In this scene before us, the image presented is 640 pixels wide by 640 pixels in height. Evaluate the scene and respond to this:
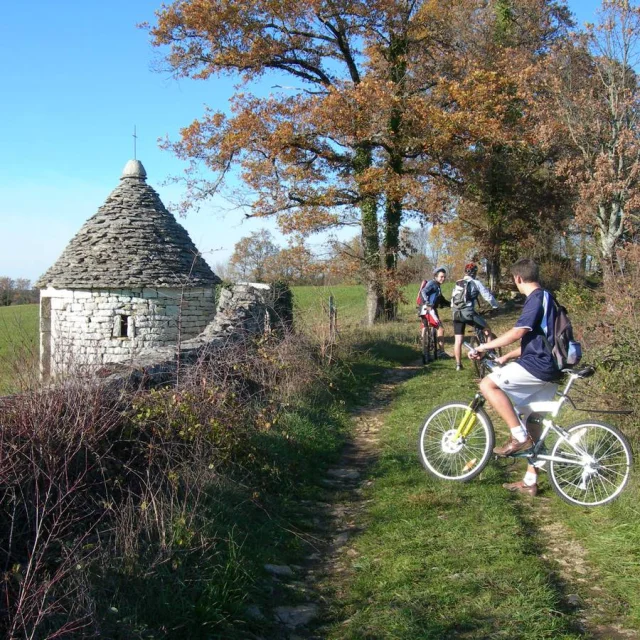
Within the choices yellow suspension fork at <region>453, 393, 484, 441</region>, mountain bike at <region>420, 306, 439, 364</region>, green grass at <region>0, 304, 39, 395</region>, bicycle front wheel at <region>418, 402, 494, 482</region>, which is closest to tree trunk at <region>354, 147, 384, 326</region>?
mountain bike at <region>420, 306, 439, 364</region>

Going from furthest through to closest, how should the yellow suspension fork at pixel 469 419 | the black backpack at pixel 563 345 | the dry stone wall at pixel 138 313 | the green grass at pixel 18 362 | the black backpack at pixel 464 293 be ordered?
1. the dry stone wall at pixel 138 313
2. the black backpack at pixel 464 293
3. the yellow suspension fork at pixel 469 419
4. the green grass at pixel 18 362
5. the black backpack at pixel 563 345

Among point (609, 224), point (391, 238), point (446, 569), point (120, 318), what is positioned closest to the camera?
point (446, 569)

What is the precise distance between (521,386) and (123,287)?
1076 cm

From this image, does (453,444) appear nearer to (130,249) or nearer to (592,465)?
(592,465)

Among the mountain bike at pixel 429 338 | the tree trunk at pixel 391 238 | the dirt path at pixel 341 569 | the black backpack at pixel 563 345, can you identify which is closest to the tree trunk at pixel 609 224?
the tree trunk at pixel 391 238

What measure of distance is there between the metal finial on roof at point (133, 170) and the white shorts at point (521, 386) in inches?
508

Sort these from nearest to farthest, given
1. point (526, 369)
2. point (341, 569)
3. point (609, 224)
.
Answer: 1. point (341, 569)
2. point (526, 369)
3. point (609, 224)

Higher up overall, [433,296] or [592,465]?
[433,296]

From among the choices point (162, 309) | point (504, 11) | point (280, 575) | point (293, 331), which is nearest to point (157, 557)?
point (280, 575)

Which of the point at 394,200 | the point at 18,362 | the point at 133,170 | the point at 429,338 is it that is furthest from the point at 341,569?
the point at 394,200

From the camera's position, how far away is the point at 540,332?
505 centimetres

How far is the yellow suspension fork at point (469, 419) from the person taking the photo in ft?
17.9

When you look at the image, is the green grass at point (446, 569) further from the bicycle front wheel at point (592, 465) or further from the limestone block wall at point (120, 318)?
the limestone block wall at point (120, 318)

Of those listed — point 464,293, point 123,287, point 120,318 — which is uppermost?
point 123,287
